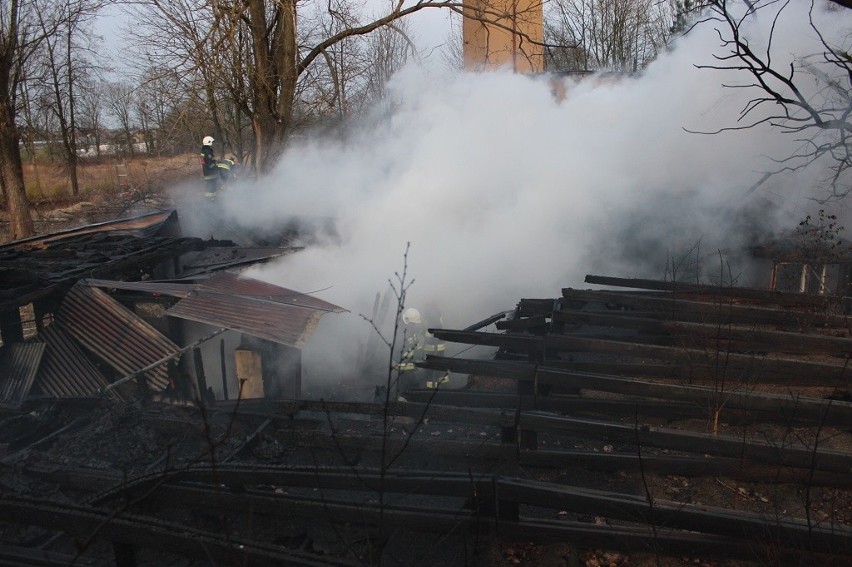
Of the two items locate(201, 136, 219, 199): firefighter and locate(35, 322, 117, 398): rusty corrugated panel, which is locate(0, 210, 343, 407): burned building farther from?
locate(201, 136, 219, 199): firefighter

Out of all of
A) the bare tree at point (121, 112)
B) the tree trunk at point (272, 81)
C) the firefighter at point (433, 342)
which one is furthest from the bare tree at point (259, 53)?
the bare tree at point (121, 112)

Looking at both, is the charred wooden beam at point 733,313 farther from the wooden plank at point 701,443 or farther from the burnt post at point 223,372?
the burnt post at point 223,372

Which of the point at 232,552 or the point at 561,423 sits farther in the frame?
the point at 561,423

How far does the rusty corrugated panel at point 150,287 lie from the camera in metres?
6.16

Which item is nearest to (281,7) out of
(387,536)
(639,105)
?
(639,105)

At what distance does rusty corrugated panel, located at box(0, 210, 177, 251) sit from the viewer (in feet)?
29.3

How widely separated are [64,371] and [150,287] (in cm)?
114

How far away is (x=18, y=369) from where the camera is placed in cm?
562

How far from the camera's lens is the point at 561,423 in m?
4.33

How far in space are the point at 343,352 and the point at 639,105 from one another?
6.68 metres

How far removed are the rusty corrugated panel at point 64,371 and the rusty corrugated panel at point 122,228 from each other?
3.76 meters

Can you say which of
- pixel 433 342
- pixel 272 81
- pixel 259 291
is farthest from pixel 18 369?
pixel 272 81

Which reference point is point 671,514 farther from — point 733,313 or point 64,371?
point 64,371

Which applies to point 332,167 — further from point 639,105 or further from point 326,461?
point 326,461
